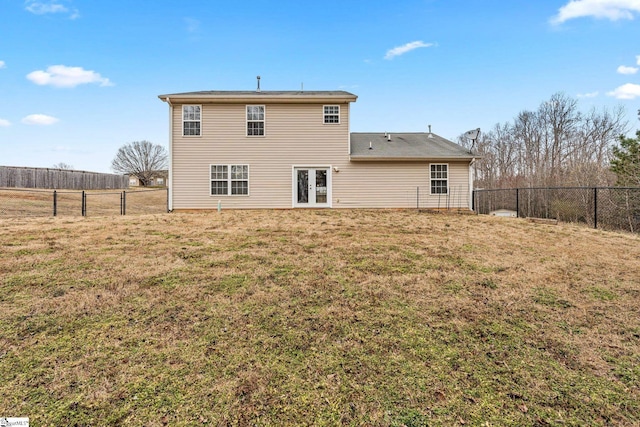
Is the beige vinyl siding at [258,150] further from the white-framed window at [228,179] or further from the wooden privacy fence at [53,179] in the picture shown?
the wooden privacy fence at [53,179]

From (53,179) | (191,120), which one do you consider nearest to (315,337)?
(191,120)

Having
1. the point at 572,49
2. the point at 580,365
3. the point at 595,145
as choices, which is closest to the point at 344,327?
the point at 580,365

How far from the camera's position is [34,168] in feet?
83.1

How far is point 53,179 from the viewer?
26844 millimetres

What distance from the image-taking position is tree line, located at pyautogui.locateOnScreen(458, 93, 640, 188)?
18891 millimetres

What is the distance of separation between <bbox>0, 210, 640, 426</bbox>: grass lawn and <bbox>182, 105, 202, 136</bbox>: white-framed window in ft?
27.0

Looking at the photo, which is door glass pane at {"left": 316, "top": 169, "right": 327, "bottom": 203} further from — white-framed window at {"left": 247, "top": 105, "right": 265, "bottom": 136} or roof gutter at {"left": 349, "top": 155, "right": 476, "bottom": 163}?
white-framed window at {"left": 247, "top": 105, "right": 265, "bottom": 136}

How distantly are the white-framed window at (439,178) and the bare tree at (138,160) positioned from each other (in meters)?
43.4

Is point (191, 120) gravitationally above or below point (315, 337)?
above

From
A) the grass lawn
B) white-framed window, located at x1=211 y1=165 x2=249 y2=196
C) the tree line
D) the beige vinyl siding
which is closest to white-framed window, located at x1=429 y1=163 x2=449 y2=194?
the beige vinyl siding

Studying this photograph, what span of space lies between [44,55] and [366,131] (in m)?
17.4

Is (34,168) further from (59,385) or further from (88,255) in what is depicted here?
(59,385)

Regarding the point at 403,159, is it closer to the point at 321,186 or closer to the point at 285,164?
the point at 321,186

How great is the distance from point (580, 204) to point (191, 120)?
20.0m
